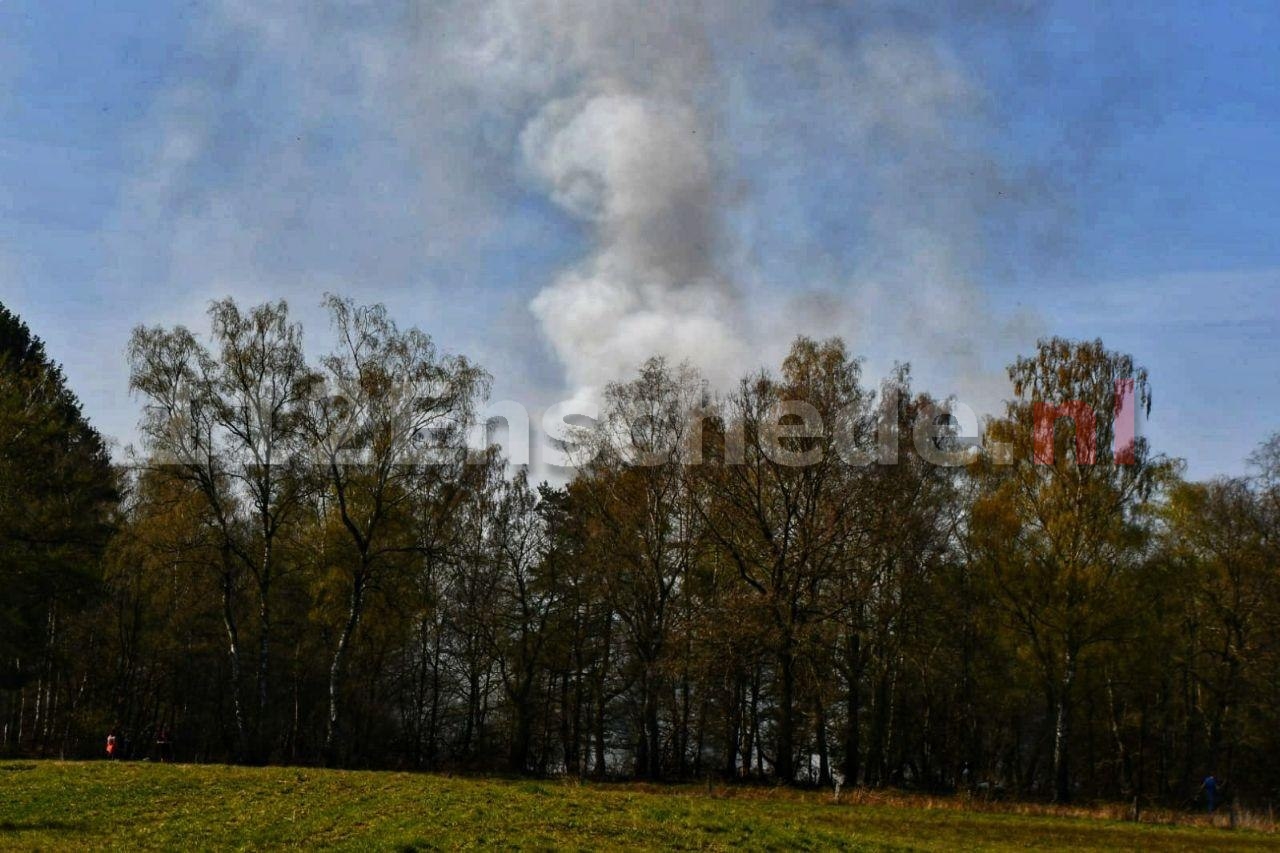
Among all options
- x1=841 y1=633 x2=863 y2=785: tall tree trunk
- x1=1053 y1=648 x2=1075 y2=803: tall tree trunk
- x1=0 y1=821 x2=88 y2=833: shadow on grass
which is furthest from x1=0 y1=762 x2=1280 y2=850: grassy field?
x1=841 y1=633 x2=863 y2=785: tall tree trunk

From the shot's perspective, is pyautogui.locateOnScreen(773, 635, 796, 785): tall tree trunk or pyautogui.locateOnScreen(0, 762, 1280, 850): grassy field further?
pyautogui.locateOnScreen(773, 635, 796, 785): tall tree trunk

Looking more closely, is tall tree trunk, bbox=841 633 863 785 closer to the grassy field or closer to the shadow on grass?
the grassy field

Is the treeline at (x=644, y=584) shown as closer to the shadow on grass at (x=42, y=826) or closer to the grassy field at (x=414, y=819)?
the grassy field at (x=414, y=819)

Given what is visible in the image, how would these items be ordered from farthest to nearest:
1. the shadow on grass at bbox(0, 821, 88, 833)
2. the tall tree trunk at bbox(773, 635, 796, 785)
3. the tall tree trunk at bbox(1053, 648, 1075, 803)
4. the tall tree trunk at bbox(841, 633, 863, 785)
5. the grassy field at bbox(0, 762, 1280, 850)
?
1. the tall tree trunk at bbox(841, 633, 863, 785)
2. the tall tree trunk at bbox(1053, 648, 1075, 803)
3. the tall tree trunk at bbox(773, 635, 796, 785)
4. the shadow on grass at bbox(0, 821, 88, 833)
5. the grassy field at bbox(0, 762, 1280, 850)

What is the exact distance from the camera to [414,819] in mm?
18594

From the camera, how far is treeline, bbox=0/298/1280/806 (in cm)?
3853

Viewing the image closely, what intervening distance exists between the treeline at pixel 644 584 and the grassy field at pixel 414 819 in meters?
12.4

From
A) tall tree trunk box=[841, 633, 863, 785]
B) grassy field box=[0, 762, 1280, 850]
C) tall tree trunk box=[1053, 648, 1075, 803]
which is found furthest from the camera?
tall tree trunk box=[841, 633, 863, 785]

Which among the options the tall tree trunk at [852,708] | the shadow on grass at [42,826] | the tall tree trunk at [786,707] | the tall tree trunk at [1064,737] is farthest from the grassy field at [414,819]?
the tall tree trunk at [852,708]

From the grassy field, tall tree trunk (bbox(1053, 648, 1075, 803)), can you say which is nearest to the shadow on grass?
the grassy field

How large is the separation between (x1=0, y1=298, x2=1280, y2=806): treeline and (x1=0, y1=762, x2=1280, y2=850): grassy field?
40.6 feet

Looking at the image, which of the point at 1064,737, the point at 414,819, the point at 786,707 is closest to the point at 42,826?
the point at 414,819

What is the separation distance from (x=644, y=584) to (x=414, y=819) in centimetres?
2596

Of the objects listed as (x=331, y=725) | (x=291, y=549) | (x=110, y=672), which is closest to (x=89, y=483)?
(x=291, y=549)
